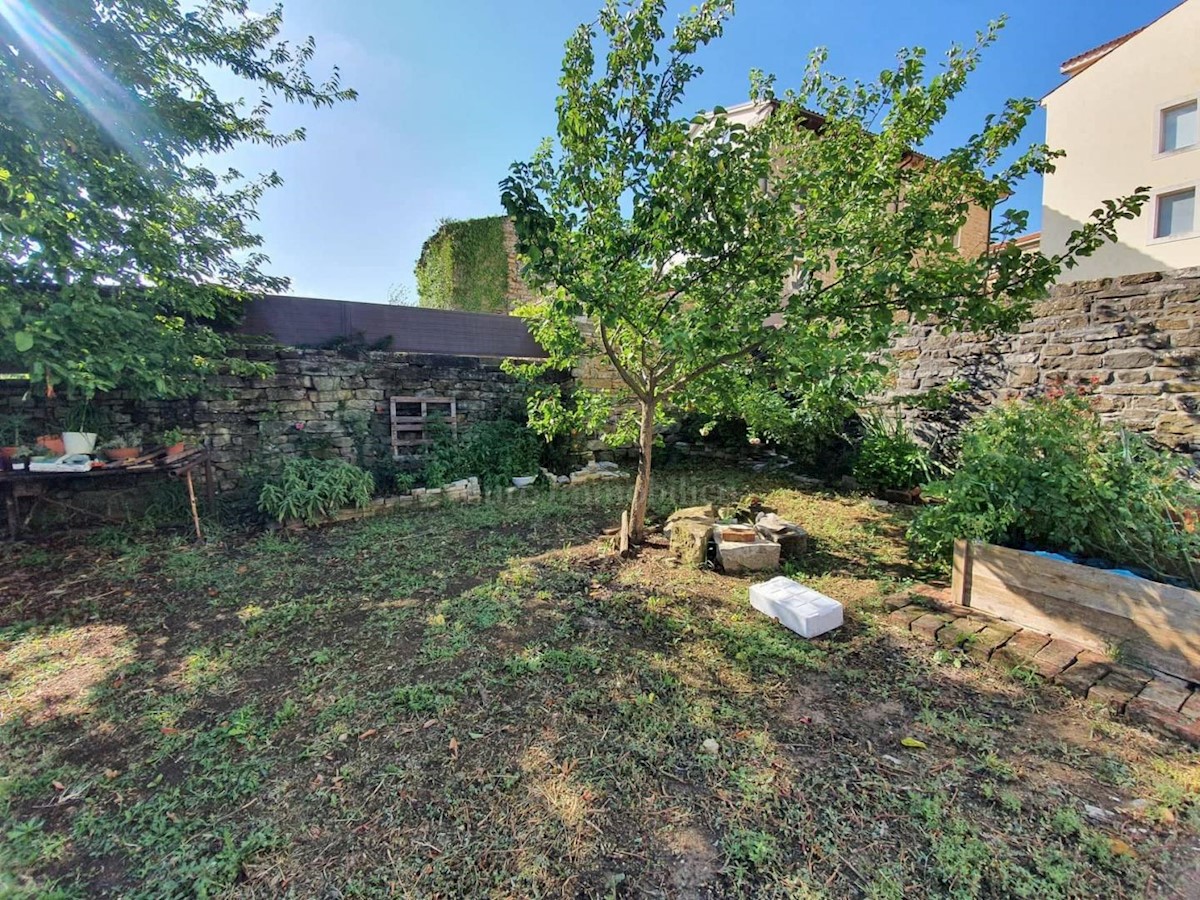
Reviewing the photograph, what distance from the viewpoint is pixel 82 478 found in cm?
468

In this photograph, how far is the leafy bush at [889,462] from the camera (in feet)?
17.4

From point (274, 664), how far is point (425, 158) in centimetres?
773

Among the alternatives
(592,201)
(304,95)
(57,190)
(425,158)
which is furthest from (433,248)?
(592,201)

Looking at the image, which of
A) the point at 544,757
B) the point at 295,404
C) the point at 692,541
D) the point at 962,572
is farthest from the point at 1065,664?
the point at 295,404

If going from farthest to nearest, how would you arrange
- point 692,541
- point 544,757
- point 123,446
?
point 123,446 → point 692,541 → point 544,757

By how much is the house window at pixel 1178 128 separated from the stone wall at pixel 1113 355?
415 inches

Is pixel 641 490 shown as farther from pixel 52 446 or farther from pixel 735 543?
pixel 52 446

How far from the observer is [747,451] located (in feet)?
25.7

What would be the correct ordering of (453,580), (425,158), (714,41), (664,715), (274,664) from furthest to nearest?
(425,158) < (453,580) < (714,41) < (274,664) < (664,715)

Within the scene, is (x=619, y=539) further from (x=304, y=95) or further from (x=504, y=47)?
(x=304, y=95)

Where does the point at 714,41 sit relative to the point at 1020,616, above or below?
above

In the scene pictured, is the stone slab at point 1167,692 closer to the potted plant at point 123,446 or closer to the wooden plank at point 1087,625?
the wooden plank at point 1087,625

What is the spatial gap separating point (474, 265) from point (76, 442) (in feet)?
28.6

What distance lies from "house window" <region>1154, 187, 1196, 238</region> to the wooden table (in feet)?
57.0
